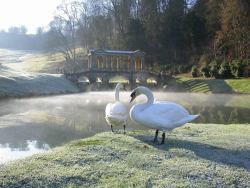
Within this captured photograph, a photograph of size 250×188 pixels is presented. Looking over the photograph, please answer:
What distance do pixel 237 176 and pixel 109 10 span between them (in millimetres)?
87079

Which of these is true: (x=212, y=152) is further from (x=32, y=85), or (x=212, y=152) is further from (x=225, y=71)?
(x=225, y=71)

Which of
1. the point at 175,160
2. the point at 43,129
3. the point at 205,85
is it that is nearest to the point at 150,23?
the point at 205,85

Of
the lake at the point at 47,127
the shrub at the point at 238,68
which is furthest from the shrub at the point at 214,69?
the lake at the point at 47,127

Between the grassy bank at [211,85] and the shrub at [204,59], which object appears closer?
the grassy bank at [211,85]

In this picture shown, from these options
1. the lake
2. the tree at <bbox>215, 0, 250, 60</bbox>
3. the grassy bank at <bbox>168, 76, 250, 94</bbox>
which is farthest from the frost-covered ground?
the tree at <bbox>215, 0, 250, 60</bbox>

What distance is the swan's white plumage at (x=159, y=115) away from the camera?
43.7ft

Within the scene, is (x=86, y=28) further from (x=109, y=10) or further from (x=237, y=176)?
(x=237, y=176)

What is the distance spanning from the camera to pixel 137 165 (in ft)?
35.4

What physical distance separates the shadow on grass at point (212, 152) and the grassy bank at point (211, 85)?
43496 mm

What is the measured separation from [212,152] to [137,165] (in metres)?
2.85

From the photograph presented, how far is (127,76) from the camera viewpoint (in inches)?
2960

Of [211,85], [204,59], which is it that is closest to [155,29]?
[204,59]

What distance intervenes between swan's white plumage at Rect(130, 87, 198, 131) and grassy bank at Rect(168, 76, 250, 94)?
143ft

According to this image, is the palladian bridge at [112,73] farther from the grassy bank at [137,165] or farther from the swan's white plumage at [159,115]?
the grassy bank at [137,165]
